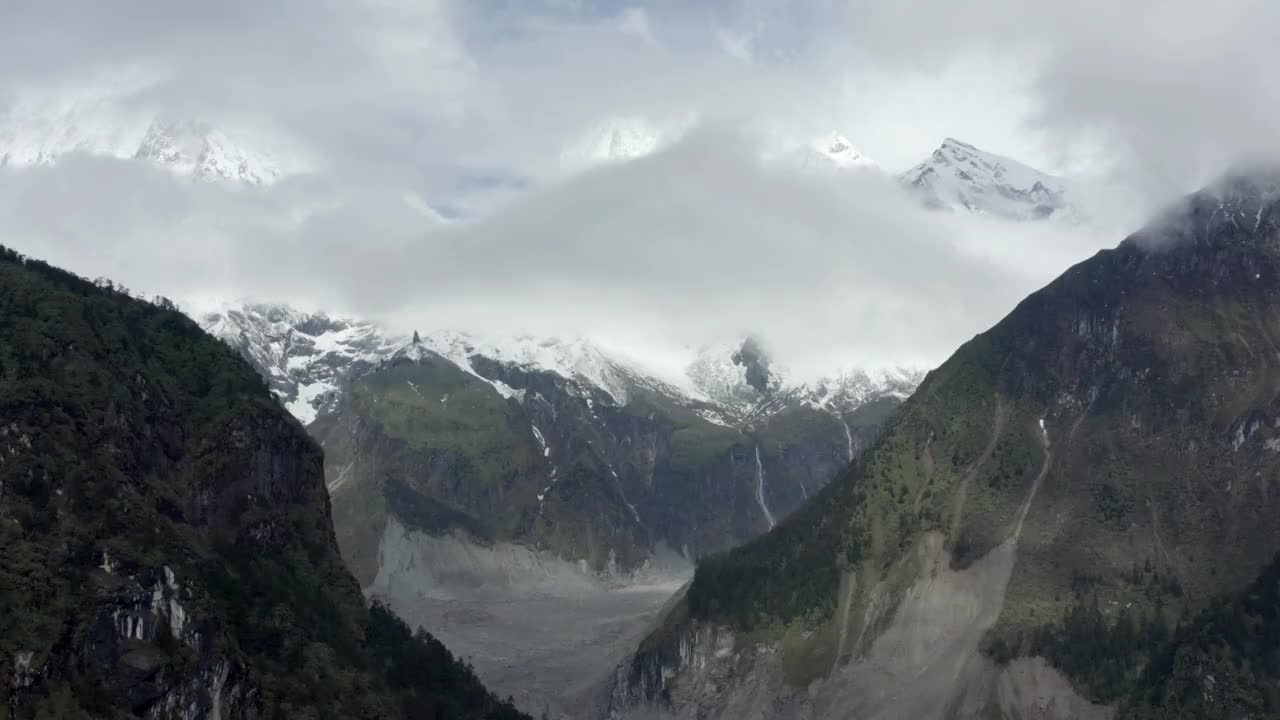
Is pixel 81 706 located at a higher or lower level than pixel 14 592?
lower

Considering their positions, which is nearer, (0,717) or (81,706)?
(0,717)

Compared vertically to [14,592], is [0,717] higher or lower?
lower

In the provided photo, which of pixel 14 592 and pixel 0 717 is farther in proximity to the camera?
pixel 14 592
